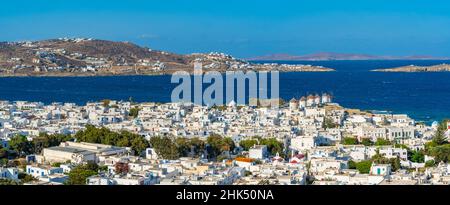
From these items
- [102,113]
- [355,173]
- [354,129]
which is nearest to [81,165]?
[355,173]

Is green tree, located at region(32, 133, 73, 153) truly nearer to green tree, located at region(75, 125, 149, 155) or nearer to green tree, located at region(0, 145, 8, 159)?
green tree, located at region(75, 125, 149, 155)

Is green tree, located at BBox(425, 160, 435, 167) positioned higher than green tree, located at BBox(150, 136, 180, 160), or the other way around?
green tree, located at BBox(150, 136, 180, 160)

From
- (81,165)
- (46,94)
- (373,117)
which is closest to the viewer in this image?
(81,165)

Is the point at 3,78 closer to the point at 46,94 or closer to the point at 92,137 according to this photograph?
the point at 46,94

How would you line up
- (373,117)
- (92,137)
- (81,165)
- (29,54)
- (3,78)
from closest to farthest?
(81,165) → (92,137) → (373,117) → (3,78) → (29,54)

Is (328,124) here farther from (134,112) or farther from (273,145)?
(134,112)

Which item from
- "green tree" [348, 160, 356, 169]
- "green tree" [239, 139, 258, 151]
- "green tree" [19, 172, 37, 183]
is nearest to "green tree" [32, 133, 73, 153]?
"green tree" [19, 172, 37, 183]
